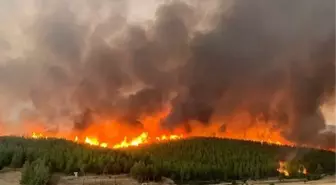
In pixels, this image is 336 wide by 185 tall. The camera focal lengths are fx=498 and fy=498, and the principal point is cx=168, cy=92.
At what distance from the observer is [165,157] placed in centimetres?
14538

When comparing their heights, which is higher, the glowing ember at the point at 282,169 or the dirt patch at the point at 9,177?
the glowing ember at the point at 282,169

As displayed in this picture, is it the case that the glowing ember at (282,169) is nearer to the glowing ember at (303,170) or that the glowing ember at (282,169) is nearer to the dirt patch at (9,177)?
the glowing ember at (303,170)

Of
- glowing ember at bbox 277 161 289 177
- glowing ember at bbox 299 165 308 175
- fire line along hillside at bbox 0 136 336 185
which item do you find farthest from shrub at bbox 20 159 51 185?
glowing ember at bbox 299 165 308 175

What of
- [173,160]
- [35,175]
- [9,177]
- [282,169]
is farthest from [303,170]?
[9,177]

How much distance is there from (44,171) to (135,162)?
28.8 metres

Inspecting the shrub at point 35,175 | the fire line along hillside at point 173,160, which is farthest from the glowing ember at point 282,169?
the shrub at point 35,175

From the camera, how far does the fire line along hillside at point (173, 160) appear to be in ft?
388

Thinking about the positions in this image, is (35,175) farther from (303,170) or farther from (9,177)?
(303,170)

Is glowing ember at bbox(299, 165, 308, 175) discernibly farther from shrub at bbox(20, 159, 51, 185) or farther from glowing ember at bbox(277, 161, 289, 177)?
shrub at bbox(20, 159, 51, 185)

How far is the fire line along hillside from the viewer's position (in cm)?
11838

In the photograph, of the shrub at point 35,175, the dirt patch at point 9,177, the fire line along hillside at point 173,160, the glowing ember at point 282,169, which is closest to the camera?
the shrub at point 35,175

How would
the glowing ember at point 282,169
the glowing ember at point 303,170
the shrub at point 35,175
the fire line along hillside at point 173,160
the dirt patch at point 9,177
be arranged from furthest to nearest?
the glowing ember at point 303,170
the glowing ember at point 282,169
the fire line along hillside at point 173,160
the dirt patch at point 9,177
the shrub at point 35,175

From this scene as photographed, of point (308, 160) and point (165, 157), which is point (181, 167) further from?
point (308, 160)

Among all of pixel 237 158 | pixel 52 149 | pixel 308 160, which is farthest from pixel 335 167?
pixel 52 149
